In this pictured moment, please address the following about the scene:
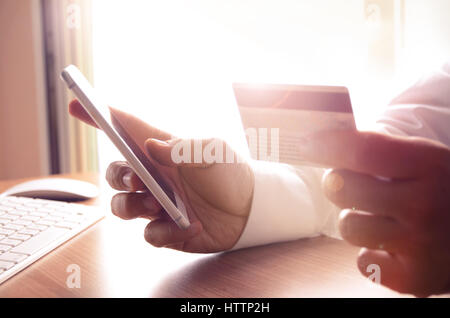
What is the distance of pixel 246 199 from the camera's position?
1.76ft

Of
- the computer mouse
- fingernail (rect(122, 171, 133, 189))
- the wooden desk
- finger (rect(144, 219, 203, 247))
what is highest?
fingernail (rect(122, 171, 133, 189))

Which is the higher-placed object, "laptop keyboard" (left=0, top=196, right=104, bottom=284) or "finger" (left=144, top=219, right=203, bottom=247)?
"finger" (left=144, top=219, right=203, bottom=247)

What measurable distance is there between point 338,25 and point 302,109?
837 mm

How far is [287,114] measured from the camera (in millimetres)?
320

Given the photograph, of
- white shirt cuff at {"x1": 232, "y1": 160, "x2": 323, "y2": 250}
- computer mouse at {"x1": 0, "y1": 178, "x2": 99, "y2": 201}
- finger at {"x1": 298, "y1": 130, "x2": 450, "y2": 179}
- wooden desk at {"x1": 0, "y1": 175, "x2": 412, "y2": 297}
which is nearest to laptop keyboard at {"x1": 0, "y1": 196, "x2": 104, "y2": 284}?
wooden desk at {"x1": 0, "y1": 175, "x2": 412, "y2": 297}

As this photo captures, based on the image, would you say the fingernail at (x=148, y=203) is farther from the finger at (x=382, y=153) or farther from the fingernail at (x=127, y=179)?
the finger at (x=382, y=153)

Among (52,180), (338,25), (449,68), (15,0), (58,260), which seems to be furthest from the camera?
(15,0)

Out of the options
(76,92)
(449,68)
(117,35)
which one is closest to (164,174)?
(76,92)

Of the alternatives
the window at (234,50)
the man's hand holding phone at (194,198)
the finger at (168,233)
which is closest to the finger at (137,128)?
the man's hand holding phone at (194,198)

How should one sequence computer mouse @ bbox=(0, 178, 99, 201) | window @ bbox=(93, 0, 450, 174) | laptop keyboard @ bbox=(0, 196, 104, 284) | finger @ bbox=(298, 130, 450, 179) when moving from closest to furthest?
1. finger @ bbox=(298, 130, 450, 179)
2. laptop keyboard @ bbox=(0, 196, 104, 284)
3. computer mouse @ bbox=(0, 178, 99, 201)
4. window @ bbox=(93, 0, 450, 174)

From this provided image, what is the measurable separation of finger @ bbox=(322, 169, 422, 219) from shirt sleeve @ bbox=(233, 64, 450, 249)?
20cm

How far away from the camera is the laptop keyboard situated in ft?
1.37

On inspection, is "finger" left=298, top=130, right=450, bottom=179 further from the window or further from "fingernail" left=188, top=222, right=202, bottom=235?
the window
